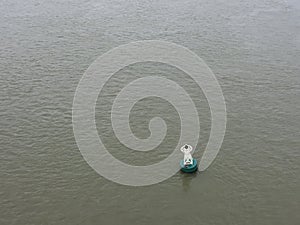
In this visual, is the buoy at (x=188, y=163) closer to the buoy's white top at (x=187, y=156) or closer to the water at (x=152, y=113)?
the buoy's white top at (x=187, y=156)

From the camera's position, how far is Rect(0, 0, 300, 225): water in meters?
18.1

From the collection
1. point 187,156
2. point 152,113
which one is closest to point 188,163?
point 187,156

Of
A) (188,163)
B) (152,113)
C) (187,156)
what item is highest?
(152,113)

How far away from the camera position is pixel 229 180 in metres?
19.6

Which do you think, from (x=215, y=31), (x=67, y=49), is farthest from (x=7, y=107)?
(x=215, y=31)

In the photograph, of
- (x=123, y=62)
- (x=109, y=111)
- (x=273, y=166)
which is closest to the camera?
(x=273, y=166)

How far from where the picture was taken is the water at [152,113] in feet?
59.4

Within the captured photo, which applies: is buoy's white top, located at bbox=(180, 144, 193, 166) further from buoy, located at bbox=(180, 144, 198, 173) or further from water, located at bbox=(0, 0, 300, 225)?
water, located at bbox=(0, 0, 300, 225)

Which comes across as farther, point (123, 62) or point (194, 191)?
point (123, 62)

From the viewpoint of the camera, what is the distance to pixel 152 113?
80.3 ft

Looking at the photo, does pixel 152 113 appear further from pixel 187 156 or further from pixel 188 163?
pixel 188 163

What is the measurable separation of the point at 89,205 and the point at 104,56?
1548 cm

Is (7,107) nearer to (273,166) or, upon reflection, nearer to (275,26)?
(273,166)

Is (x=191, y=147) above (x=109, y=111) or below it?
below
